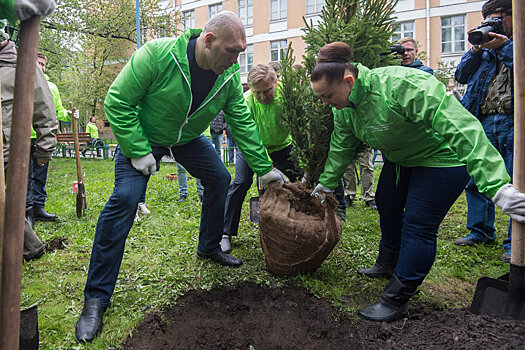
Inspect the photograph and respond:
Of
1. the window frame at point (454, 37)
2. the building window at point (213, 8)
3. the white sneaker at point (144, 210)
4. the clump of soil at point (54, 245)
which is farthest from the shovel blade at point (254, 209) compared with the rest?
the building window at point (213, 8)

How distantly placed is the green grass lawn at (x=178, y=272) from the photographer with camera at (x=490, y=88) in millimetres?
293

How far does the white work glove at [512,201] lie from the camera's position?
205 centimetres

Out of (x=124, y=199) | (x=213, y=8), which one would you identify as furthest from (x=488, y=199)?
(x=213, y=8)

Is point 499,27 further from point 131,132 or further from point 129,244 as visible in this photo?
point 129,244

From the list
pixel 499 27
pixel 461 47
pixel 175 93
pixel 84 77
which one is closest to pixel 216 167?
pixel 175 93

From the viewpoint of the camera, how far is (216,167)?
11.2ft

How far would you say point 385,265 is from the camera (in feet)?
11.1

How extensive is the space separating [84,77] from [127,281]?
78.9 ft

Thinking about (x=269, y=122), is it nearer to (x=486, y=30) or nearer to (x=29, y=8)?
(x=486, y=30)

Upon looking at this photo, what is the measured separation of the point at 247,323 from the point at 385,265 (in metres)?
1.42

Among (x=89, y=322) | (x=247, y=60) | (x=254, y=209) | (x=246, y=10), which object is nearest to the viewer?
(x=89, y=322)

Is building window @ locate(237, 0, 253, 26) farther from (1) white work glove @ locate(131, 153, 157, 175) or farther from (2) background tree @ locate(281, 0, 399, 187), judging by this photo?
(1) white work glove @ locate(131, 153, 157, 175)

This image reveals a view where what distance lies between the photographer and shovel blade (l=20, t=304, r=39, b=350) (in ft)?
6.29

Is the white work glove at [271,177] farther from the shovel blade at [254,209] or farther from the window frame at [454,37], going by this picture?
the window frame at [454,37]
